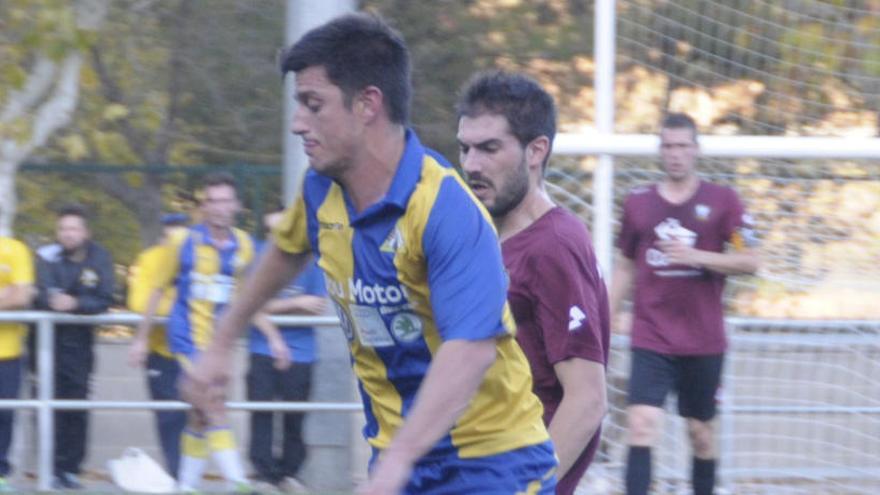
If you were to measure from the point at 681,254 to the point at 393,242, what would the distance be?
411 cm

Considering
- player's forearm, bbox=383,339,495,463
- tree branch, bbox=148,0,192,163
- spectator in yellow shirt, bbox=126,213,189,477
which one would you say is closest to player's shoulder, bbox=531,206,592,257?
player's forearm, bbox=383,339,495,463

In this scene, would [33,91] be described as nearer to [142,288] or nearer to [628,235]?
[142,288]

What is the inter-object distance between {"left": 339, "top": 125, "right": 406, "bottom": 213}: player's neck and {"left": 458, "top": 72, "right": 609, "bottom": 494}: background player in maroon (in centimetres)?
75

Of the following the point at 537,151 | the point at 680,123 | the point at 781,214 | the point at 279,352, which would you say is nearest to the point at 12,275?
the point at 279,352

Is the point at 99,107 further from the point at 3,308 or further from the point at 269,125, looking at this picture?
the point at 3,308

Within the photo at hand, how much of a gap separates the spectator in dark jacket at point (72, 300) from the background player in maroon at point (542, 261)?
16.7 ft

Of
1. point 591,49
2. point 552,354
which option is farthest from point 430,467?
point 591,49

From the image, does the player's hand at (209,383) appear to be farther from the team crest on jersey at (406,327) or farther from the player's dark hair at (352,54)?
the player's dark hair at (352,54)

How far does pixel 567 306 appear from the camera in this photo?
12.2 ft

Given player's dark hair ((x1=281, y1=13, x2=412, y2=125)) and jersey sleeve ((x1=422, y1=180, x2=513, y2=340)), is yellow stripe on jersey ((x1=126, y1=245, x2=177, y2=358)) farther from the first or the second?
jersey sleeve ((x1=422, y1=180, x2=513, y2=340))

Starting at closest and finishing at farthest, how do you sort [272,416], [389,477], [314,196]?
[389,477] < [314,196] < [272,416]

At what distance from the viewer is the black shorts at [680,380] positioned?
7.16 m

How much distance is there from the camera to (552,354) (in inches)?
147

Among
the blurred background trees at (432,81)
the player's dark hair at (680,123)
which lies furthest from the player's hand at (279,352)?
the player's dark hair at (680,123)
